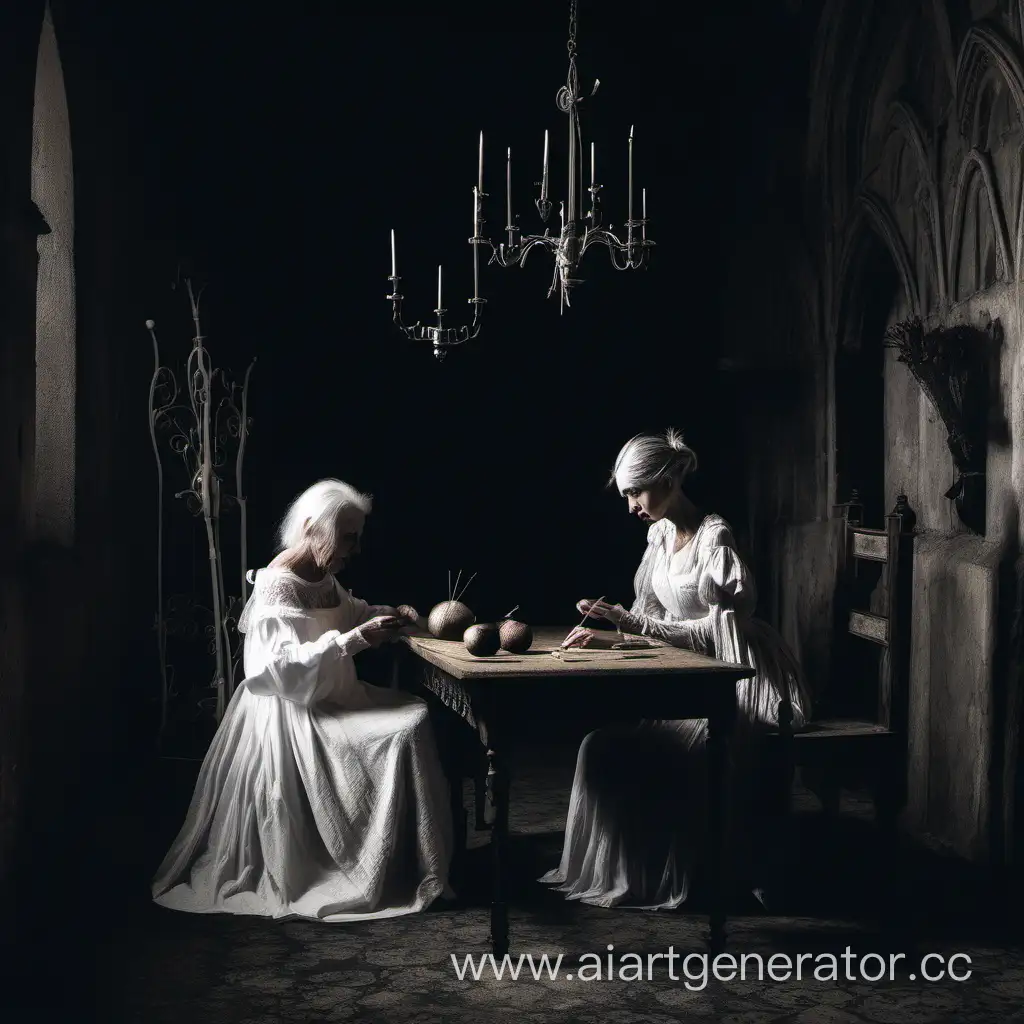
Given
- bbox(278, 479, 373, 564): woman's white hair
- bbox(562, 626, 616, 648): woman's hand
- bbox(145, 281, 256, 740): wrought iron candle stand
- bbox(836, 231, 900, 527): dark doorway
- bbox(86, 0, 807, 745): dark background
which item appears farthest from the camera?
bbox(86, 0, 807, 745): dark background

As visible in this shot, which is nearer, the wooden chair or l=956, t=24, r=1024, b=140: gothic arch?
the wooden chair

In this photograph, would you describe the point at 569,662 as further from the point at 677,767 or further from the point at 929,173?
the point at 929,173

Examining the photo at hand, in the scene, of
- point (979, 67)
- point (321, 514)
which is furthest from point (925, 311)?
point (321, 514)

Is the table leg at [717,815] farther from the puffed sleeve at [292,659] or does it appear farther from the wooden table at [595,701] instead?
the puffed sleeve at [292,659]

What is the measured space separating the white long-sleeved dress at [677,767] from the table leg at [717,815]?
51 centimetres

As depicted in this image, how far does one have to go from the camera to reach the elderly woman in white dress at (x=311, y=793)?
15.2 ft

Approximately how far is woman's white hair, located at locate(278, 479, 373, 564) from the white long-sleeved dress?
1.15 meters

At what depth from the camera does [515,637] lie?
466 centimetres

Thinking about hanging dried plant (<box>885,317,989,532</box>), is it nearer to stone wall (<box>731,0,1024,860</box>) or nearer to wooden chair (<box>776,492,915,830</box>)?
stone wall (<box>731,0,1024,860</box>)

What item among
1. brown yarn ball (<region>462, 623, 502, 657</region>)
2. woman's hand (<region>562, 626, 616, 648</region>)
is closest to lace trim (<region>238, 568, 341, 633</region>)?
brown yarn ball (<region>462, 623, 502, 657</region>)

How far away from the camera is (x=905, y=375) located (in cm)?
652

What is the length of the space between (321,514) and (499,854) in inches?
58.7

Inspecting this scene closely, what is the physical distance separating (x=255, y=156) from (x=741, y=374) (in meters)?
3.25

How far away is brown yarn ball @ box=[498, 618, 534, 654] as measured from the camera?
15.3ft
